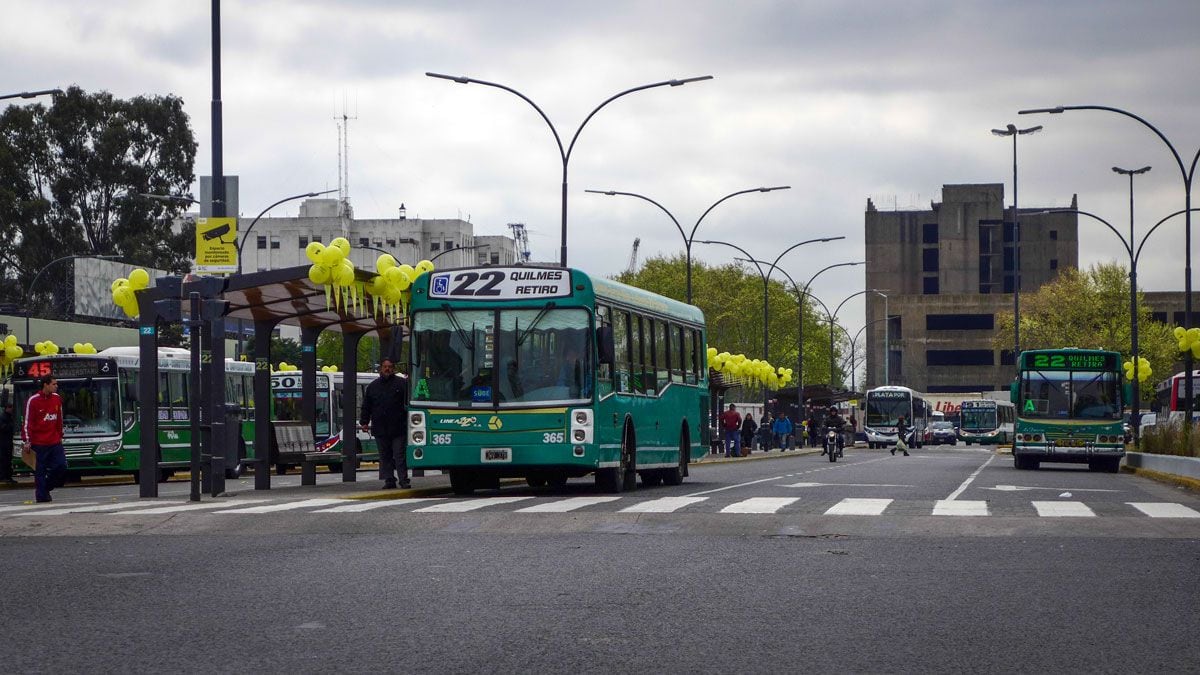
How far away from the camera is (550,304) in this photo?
866 inches

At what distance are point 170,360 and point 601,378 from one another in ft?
67.3

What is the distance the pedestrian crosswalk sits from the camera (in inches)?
712

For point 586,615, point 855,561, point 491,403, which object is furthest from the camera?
point 491,403

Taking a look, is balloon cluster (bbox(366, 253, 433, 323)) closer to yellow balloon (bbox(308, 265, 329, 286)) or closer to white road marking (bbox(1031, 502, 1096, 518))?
yellow balloon (bbox(308, 265, 329, 286))

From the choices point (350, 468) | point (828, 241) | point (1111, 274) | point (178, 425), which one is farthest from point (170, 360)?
point (1111, 274)

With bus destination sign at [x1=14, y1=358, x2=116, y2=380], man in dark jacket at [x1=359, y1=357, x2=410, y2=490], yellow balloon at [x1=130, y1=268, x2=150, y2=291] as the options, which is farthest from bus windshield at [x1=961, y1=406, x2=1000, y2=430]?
man in dark jacket at [x1=359, y1=357, x2=410, y2=490]

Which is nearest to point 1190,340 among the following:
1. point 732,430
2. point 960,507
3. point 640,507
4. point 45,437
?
point 732,430

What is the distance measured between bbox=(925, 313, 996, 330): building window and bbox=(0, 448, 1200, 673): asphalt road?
134342mm

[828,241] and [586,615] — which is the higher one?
[828,241]

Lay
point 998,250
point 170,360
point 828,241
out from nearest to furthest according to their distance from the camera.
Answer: point 170,360 < point 828,241 < point 998,250

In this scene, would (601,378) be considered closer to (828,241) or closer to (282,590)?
(282,590)

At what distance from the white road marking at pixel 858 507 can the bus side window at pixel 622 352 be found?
12.2 feet

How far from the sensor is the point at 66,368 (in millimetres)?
37156

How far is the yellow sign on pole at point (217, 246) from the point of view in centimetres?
2162
